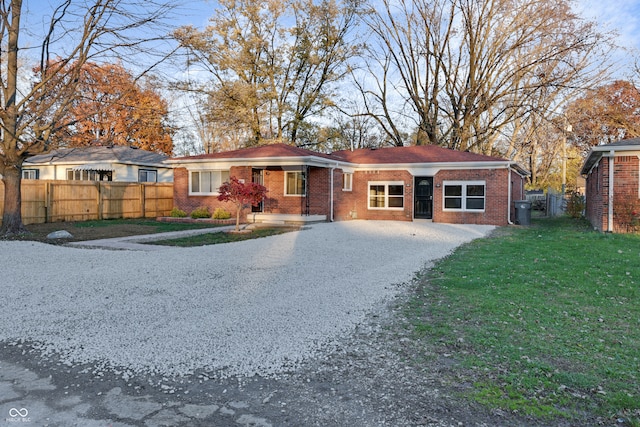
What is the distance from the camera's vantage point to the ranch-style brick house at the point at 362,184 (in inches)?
758

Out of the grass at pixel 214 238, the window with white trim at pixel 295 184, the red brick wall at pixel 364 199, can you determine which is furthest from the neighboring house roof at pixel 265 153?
the grass at pixel 214 238

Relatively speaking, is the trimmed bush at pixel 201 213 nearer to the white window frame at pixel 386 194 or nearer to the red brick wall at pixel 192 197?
the red brick wall at pixel 192 197

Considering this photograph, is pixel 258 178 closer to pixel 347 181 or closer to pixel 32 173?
pixel 347 181

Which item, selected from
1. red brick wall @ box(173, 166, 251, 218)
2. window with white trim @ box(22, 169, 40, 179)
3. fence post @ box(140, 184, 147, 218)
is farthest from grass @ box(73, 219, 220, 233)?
window with white trim @ box(22, 169, 40, 179)

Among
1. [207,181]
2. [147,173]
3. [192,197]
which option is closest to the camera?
[207,181]

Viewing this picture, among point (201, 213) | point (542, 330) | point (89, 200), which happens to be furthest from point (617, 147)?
point (89, 200)

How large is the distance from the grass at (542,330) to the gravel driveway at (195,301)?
0.99 metres

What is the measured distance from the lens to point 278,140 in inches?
1122

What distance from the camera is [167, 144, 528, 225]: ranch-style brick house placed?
1925 centimetres

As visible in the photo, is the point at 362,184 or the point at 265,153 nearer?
the point at 265,153

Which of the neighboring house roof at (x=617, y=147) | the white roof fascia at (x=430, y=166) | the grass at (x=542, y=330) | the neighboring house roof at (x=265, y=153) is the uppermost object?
the neighboring house roof at (x=265, y=153)

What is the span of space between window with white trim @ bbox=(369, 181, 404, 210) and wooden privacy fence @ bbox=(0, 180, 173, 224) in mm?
10863

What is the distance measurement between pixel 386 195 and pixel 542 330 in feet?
56.5

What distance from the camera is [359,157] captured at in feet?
75.8
